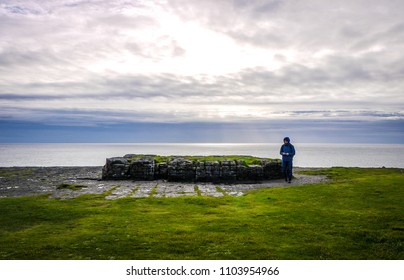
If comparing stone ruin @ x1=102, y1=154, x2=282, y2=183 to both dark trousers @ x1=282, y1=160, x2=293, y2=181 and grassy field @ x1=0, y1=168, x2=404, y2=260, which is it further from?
grassy field @ x1=0, y1=168, x2=404, y2=260

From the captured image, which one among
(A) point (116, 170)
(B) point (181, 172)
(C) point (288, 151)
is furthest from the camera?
(A) point (116, 170)

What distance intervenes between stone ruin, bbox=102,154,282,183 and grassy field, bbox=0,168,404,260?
9608mm

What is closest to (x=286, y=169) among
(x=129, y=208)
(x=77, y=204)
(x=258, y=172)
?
(x=258, y=172)

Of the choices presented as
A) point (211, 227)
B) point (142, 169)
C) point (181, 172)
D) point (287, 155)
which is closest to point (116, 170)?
point (142, 169)

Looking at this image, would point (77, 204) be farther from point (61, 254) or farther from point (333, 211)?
point (333, 211)

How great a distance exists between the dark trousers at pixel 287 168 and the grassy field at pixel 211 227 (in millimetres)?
7872

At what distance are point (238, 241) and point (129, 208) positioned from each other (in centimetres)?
823

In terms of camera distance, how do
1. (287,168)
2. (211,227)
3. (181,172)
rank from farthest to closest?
(181,172) → (287,168) → (211,227)

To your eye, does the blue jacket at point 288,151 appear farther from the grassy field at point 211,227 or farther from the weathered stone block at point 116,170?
the weathered stone block at point 116,170

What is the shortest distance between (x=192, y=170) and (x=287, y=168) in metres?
9.11

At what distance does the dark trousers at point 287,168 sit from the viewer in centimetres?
2869

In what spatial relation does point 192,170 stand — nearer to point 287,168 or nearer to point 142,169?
point 142,169

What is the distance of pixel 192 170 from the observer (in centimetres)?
3048

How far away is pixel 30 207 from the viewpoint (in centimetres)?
1736
